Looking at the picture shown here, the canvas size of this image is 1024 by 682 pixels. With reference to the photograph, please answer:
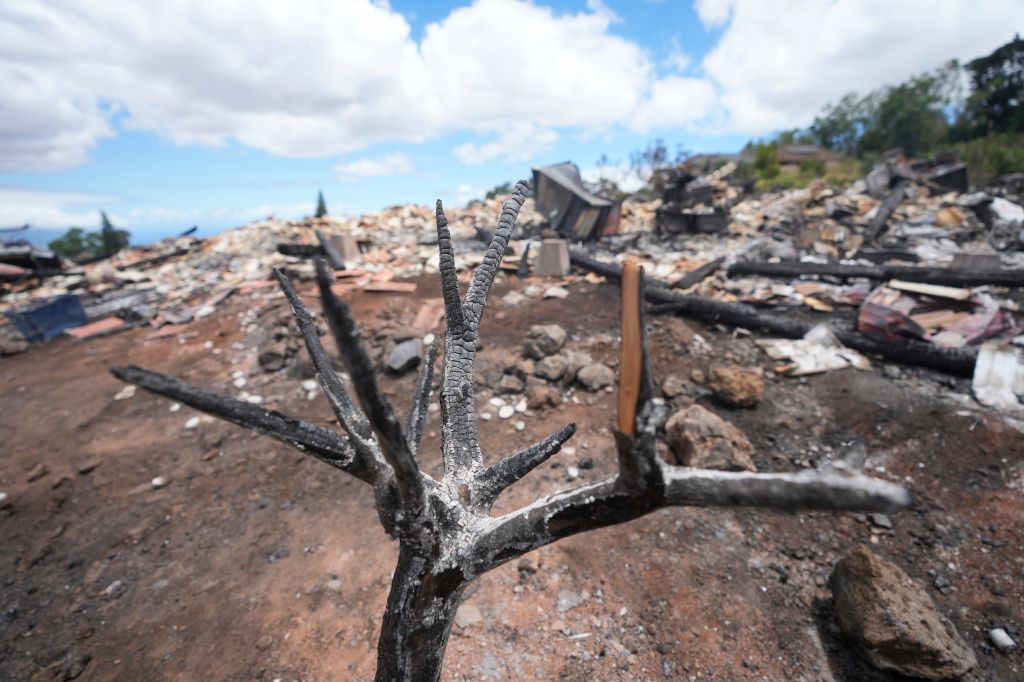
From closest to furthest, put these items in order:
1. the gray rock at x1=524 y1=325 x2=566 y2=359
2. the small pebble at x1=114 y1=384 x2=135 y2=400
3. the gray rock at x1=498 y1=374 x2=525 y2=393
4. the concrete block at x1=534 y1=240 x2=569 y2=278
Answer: the gray rock at x1=498 y1=374 x2=525 y2=393
the gray rock at x1=524 y1=325 x2=566 y2=359
the small pebble at x1=114 y1=384 x2=135 y2=400
the concrete block at x1=534 y1=240 x2=569 y2=278

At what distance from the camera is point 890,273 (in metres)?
7.92

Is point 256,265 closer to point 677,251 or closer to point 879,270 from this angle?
point 677,251

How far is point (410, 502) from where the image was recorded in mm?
1209

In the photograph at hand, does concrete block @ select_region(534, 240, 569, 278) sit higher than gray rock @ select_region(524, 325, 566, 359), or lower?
higher

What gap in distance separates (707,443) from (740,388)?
4.05 ft

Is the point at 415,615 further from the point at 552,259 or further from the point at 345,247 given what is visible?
the point at 345,247

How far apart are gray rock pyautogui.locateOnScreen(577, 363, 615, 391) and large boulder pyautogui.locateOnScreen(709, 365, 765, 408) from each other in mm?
1215

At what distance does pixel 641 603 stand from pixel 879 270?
28.3ft

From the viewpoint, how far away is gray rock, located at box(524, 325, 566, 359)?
5.64 m

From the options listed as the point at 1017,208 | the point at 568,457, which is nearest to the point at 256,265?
the point at 568,457

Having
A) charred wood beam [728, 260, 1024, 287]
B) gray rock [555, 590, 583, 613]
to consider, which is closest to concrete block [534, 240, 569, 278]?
charred wood beam [728, 260, 1024, 287]

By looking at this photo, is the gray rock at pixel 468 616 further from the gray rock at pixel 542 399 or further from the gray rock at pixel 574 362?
the gray rock at pixel 574 362

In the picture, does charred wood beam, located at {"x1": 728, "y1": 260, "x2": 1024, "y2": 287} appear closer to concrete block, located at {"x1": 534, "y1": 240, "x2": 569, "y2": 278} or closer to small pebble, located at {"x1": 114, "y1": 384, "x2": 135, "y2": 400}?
concrete block, located at {"x1": 534, "y1": 240, "x2": 569, "y2": 278}

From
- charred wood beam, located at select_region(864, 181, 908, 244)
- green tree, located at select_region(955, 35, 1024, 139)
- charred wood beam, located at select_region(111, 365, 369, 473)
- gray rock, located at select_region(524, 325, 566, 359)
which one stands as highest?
green tree, located at select_region(955, 35, 1024, 139)
